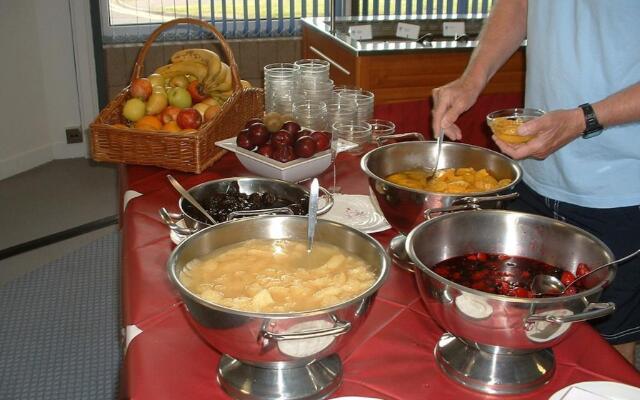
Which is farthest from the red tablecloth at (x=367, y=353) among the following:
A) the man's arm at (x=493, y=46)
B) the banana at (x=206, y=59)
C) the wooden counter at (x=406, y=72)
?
the wooden counter at (x=406, y=72)

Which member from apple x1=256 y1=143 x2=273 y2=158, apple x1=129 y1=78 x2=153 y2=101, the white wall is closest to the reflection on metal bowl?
apple x1=256 y1=143 x2=273 y2=158

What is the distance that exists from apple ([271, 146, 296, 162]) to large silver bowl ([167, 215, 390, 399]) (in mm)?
541

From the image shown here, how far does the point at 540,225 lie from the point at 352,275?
31 cm

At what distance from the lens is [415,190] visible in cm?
117

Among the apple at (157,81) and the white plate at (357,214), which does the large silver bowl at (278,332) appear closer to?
the white plate at (357,214)

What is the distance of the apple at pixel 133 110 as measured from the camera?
1.84m

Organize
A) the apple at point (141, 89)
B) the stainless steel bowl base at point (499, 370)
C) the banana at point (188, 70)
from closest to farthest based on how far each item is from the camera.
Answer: the stainless steel bowl base at point (499, 370) → the apple at point (141, 89) → the banana at point (188, 70)

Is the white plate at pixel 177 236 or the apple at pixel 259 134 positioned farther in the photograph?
the apple at pixel 259 134

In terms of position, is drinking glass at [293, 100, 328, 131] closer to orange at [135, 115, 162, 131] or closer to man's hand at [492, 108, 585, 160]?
orange at [135, 115, 162, 131]

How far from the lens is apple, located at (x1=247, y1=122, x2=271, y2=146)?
64.4 inches

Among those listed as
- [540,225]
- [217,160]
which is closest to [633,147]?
[540,225]

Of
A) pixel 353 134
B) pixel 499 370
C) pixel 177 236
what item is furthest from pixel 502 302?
pixel 353 134

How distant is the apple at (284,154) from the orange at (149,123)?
0.36 meters

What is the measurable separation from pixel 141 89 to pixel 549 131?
1.11 m
